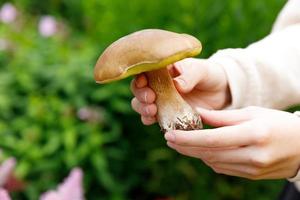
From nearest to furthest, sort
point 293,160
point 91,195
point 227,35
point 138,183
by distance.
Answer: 1. point 293,160
2. point 227,35
3. point 91,195
4. point 138,183

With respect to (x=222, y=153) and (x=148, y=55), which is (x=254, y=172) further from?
(x=148, y=55)

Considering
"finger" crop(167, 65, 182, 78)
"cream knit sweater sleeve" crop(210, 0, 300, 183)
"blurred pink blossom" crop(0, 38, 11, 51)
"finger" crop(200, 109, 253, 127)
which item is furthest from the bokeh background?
"finger" crop(200, 109, 253, 127)

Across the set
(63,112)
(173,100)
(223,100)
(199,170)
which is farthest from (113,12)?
(173,100)

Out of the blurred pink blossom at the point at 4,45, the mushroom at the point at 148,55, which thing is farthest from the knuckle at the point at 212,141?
the blurred pink blossom at the point at 4,45

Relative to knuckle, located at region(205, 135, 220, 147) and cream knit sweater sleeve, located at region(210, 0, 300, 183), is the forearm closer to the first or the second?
cream knit sweater sleeve, located at region(210, 0, 300, 183)

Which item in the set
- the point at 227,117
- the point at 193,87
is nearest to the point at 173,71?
the point at 193,87

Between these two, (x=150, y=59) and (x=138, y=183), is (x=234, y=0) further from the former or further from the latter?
(x=150, y=59)
